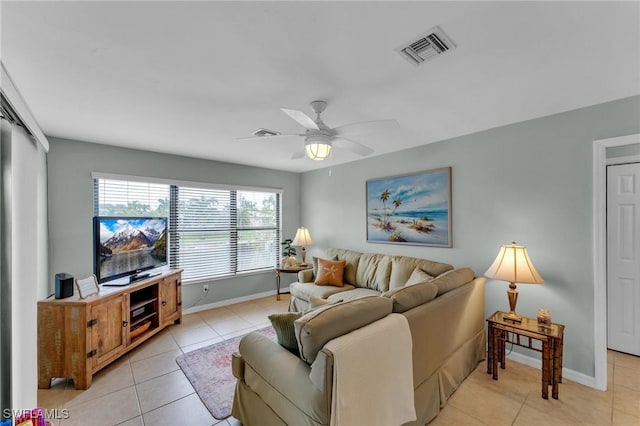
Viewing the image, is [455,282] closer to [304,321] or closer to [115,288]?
[304,321]

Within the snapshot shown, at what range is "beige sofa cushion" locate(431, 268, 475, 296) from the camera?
232 cm

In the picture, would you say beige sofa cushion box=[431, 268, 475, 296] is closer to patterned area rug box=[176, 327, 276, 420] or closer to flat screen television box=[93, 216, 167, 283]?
patterned area rug box=[176, 327, 276, 420]

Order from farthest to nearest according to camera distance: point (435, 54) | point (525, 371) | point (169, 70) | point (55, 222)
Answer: point (55, 222) → point (525, 371) → point (169, 70) → point (435, 54)

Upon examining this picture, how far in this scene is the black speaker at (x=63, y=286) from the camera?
247cm

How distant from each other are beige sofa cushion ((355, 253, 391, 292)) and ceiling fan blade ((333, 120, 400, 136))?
2.10 m

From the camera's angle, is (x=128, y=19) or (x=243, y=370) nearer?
(x=128, y=19)

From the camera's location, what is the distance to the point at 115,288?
2.82 meters

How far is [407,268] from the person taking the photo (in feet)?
11.1

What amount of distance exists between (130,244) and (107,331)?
0.99 meters

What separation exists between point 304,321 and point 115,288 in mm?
2443

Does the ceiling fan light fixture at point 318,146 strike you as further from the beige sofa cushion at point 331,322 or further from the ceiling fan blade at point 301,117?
the beige sofa cushion at point 331,322

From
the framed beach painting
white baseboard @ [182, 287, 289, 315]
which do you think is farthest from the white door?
white baseboard @ [182, 287, 289, 315]

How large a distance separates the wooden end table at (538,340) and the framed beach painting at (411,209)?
1.07 metres

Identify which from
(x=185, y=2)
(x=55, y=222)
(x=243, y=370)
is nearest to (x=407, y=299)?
(x=243, y=370)
